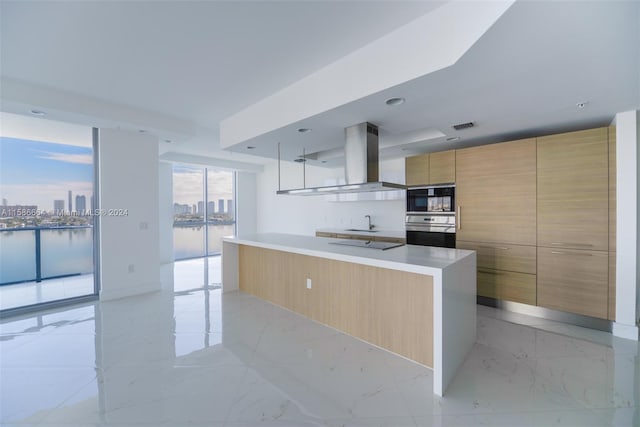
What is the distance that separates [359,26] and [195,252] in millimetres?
6945

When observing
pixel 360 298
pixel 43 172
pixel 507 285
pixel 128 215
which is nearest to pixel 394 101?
pixel 360 298

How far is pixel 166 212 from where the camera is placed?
21.4 feet

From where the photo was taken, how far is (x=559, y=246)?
3.00 m

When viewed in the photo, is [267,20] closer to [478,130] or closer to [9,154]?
[478,130]

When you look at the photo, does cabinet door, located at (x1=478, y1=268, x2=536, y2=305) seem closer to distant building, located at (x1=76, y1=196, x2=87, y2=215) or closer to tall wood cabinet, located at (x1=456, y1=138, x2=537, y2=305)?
tall wood cabinet, located at (x1=456, y1=138, x2=537, y2=305)

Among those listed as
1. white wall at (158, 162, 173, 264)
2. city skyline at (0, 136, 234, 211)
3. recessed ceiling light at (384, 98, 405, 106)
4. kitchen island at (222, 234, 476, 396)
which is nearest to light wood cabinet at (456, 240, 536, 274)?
kitchen island at (222, 234, 476, 396)

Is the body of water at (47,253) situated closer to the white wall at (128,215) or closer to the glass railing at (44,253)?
the glass railing at (44,253)

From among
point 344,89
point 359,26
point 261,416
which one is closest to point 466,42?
point 359,26

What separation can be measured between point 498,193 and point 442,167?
789 millimetres

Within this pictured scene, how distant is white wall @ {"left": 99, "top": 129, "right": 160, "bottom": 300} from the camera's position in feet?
12.6

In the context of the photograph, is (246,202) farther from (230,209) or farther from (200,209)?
(200,209)

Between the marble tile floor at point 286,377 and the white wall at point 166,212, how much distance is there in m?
3.46

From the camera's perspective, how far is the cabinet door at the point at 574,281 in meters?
2.78

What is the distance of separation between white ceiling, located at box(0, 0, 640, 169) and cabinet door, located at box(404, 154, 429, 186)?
2.28 ft
